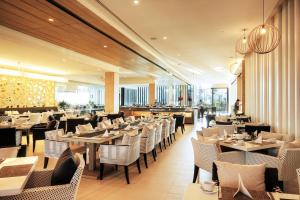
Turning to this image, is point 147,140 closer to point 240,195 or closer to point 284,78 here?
point 284,78

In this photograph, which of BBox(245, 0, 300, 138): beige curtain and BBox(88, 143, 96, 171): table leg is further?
BBox(88, 143, 96, 171): table leg

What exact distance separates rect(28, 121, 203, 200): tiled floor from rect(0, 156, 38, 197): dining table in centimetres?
154

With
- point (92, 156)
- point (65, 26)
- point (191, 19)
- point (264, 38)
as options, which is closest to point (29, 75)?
point (65, 26)

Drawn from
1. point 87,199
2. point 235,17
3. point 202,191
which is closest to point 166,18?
point 235,17

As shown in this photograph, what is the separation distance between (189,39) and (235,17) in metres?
2.21

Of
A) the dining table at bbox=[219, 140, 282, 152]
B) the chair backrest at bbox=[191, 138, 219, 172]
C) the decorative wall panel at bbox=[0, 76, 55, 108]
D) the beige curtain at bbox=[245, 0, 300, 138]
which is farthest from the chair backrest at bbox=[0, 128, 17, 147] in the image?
the decorative wall panel at bbox=[0, 76, 55, 108]

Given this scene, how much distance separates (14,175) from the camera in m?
2.05

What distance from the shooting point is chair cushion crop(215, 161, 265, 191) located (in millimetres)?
2072

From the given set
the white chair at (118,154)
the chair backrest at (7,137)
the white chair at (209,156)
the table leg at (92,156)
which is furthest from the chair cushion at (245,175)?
the chair backrest at (7,137)

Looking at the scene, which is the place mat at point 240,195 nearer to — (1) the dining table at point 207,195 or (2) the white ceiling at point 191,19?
(1) the dining table at point 207,195

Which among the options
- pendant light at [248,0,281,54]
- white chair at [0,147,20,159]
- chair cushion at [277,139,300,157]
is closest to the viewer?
white chair at [0,147,20,159]

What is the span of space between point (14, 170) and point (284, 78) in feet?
17.9

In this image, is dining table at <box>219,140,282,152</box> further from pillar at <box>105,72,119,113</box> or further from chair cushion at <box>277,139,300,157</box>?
pillar at <box>105,72,119,113</box>

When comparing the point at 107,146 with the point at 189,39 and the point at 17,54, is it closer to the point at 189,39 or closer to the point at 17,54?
the point at 189,39
